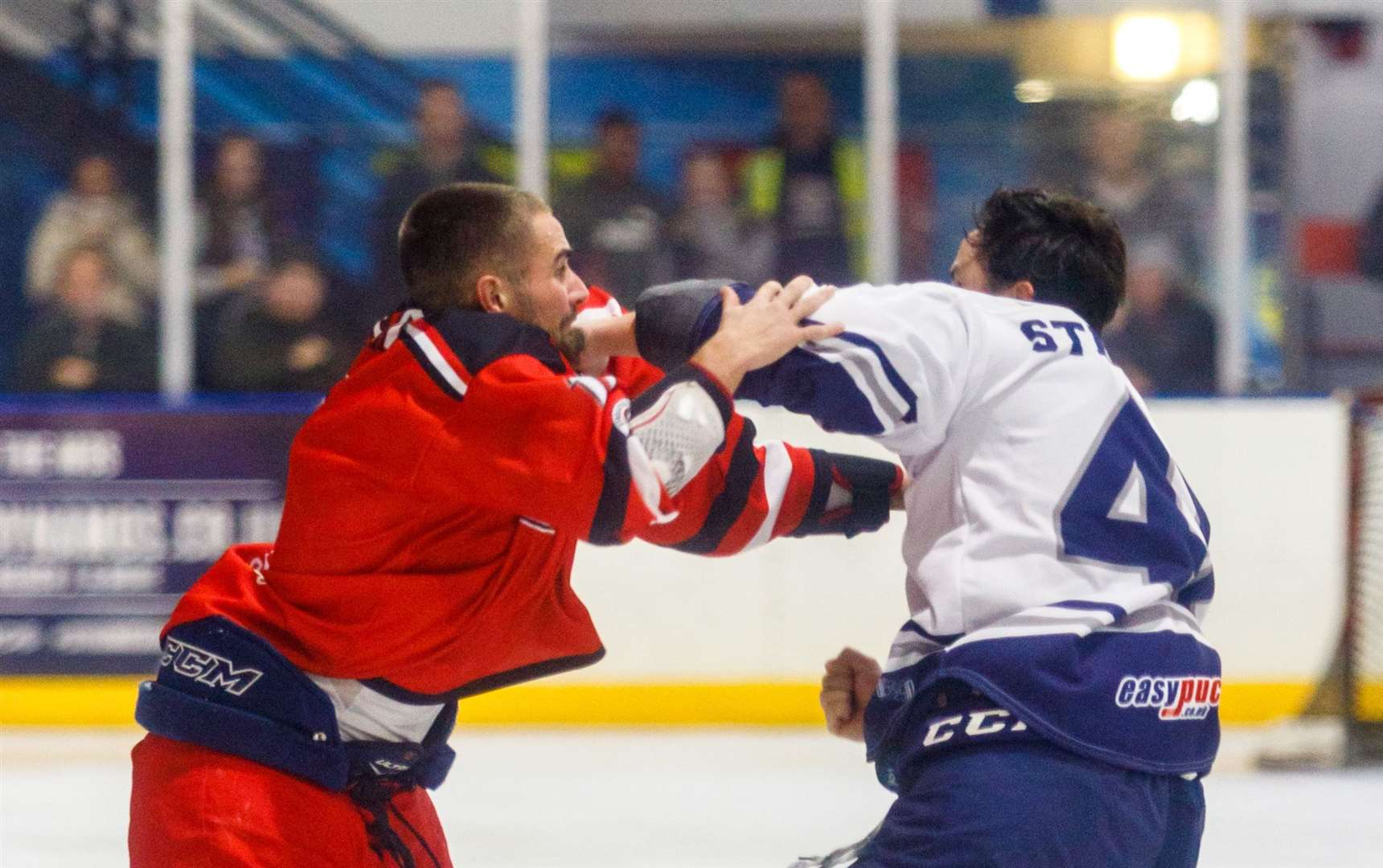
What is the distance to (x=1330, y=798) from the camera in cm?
516

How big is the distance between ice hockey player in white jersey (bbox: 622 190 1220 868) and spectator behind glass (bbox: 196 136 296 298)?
4.98 meters

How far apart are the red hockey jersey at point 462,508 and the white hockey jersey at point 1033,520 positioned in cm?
24

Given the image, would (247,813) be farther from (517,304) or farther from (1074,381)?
(1074,381)

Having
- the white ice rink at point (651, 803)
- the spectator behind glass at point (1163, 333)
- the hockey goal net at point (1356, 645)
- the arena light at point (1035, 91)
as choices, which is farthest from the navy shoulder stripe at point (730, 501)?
the arena light at point (1035, 91)

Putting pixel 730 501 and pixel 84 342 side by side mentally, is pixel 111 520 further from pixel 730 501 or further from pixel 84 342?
pixel 730 501

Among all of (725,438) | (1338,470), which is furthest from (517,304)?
(1338,470)

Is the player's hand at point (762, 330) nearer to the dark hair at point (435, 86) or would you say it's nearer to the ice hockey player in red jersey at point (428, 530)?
the ice hockey player in red jersey at point (428, 530)

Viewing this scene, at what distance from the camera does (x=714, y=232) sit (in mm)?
6566

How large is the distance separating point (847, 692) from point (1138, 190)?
477 cm

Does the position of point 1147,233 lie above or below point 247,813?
above

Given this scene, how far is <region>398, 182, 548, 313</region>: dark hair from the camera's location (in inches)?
85.9

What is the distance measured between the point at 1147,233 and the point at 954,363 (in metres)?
4.90

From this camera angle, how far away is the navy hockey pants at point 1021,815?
1731 millimetres

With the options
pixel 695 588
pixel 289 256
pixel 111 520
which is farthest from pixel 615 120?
pixel 111 520
